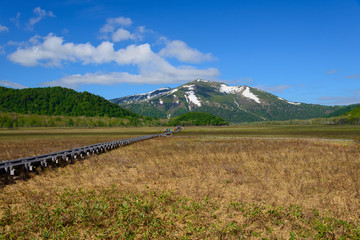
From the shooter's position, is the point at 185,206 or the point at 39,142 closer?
the point at 185,206

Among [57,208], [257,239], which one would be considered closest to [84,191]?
[57,208]

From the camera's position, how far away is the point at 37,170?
2205 cm

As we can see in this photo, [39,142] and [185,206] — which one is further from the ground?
[39,142]

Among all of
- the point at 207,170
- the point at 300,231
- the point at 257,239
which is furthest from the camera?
the point at 207,170

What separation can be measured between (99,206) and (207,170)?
35.8ft

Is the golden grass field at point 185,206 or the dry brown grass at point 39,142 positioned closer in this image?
the golden grass field at point 185,206

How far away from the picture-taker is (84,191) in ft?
49.0

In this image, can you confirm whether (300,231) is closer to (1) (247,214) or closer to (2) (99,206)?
(1) (247,214)

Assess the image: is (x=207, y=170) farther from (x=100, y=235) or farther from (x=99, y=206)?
(x=100, y=235)

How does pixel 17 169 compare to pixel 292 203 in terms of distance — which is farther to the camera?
pixel 17 169

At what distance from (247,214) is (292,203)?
292cm

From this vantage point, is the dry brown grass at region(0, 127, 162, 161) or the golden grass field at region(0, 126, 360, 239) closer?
the golden grass field at region(0, 126, 360, 239)

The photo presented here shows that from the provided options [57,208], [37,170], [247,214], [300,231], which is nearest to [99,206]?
[57,208]

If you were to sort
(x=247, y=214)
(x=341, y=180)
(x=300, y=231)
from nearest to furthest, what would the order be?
(x=300, y=231)
(x=247, y=214)
(x=341, y=180)
